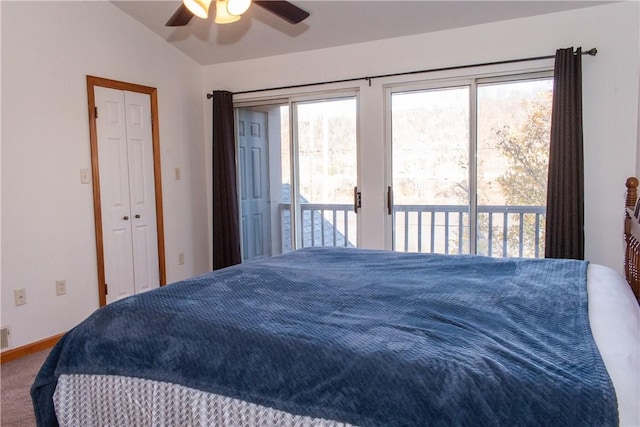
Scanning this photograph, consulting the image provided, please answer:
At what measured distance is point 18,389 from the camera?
8.63 feet

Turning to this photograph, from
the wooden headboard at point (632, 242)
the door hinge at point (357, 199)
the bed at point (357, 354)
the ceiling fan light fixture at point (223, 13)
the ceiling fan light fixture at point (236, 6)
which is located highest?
the ceiling fan light fixture at point (223, 13)

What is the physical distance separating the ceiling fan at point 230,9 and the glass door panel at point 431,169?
5.74 ft

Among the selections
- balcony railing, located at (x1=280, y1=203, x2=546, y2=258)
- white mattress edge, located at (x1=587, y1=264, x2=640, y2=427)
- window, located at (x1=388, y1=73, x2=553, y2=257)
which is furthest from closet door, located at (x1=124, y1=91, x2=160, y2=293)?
white mattress edge, located at (x1=587, y1=264, x2=640, y2=427)

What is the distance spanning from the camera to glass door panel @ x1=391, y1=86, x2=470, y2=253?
3.84 m

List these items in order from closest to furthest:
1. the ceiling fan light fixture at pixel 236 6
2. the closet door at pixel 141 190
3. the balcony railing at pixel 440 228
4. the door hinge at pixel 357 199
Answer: the ceiling fan light fixture at pixel 236 6
the balcony railing at pixel 440 228
the closet door at pixel 141 190
the door hinge at pixel 357 199

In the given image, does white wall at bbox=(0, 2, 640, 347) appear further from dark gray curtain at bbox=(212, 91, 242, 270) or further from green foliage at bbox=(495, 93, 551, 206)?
dark gray curtain at bbox=(212, 91, 242, 270)

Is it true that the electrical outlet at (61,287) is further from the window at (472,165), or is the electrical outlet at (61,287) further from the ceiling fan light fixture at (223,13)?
the window at (472,165)

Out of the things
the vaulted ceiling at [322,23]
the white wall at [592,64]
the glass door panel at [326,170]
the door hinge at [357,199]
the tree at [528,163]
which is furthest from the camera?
the glass door panel at [326,170]

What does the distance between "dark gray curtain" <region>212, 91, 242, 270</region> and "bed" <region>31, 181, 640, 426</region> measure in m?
2.64

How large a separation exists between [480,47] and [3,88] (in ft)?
11.3

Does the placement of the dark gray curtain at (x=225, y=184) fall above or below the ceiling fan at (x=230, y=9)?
below

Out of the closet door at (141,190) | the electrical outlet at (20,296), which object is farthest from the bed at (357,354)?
the closet door at (141,190)

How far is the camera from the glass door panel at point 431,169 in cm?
384

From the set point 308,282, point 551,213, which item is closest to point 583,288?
point 308,282
